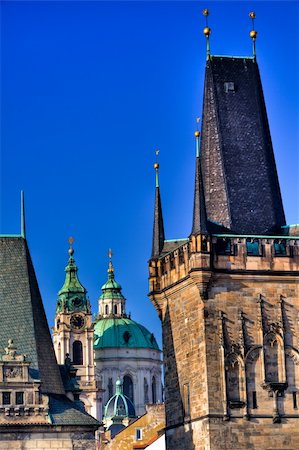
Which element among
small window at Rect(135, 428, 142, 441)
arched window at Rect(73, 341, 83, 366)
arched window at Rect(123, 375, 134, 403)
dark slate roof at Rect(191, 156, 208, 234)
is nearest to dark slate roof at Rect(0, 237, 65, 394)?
dark slate roof at Rect(191, 156, 208, 234)

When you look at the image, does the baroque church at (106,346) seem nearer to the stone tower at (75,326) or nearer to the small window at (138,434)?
the stone tower at (75,326)

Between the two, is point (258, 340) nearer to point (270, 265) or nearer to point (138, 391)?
point (270, 265)

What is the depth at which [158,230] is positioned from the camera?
58.3 meters

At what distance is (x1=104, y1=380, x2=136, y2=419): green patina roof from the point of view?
16075cm

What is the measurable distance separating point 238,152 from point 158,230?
485 centimetres

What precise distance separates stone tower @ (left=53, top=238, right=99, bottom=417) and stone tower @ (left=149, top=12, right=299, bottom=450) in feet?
373

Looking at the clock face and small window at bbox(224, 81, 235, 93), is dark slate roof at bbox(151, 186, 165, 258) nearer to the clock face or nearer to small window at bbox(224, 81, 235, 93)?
small window at bbox(224, 81, 235, 93)

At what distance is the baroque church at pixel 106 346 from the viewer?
171m

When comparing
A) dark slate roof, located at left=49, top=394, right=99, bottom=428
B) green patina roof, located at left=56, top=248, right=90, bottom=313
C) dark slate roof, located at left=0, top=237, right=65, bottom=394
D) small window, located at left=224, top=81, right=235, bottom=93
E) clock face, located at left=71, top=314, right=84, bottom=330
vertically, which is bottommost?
dark slate roof, located at left=49, top=394, right=99, bottom=428

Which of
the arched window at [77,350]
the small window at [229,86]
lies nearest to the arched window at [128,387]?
the arched window at [77,350]

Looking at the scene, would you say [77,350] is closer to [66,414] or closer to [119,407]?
[119,407]

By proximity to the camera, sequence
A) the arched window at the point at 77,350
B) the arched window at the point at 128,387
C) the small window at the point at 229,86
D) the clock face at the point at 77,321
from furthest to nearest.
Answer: the arched window at the point at 128,387
the clock face at the point at 77,321
the arched window at the point at 77,350
the small window at the point at 229,86

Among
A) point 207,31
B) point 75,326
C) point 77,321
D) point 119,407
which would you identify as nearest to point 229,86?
point 207,31

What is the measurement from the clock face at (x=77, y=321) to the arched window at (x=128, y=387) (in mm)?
14074
